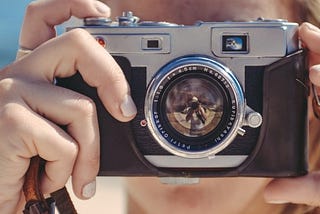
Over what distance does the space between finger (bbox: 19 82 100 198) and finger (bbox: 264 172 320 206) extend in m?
0.23

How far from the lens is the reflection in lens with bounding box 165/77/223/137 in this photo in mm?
904

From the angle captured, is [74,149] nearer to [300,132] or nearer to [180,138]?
[180,138]

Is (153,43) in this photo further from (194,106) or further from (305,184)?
(305,184)

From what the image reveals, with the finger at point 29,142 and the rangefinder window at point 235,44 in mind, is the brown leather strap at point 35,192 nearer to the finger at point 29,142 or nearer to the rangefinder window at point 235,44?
the finger at point 29,142

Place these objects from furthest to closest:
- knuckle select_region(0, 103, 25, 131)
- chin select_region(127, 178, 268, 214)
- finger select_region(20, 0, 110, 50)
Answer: chin select_region(127, 178, 268, 214) < finger select_region(20, 0, 110, 50) < knuckle select_region(0, 103, 25, 131)

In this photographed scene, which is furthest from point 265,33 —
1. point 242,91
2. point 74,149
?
point 74,149

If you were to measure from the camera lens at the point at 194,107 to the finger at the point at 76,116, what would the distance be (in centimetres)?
8

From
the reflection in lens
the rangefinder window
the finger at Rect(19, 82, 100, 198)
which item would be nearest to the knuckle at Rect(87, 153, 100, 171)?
the finger at Rect(19, 82, 100, 198)

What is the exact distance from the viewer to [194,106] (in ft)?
2.96

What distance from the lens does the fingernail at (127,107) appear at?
0.87 m

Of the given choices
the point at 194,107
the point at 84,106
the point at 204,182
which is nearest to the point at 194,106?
the point at 194,107

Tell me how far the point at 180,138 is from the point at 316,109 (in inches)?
7.2

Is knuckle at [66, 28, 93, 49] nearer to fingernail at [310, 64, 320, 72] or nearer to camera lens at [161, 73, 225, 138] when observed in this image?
camera lens at [161, 73, 225, 138]

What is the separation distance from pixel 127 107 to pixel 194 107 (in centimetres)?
9
